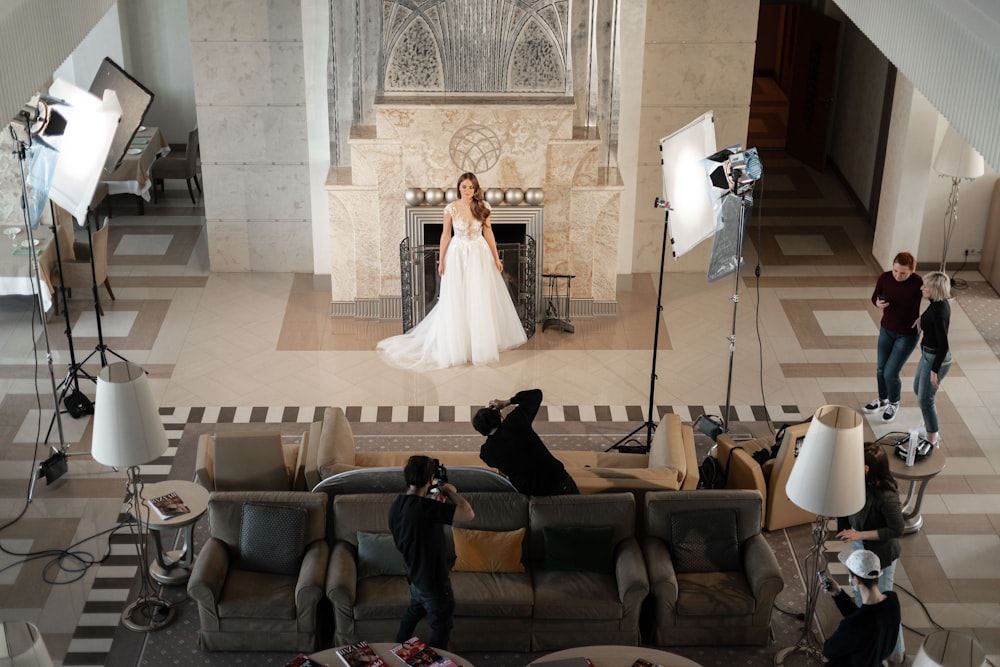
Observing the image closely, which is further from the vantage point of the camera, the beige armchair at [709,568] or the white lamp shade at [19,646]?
the beige armchair at [709,568]

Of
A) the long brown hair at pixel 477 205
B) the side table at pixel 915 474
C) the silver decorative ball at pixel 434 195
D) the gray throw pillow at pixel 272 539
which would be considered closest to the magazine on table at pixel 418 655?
the gray throw pillow at pixel 272 539

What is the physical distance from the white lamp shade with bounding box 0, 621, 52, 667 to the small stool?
7.67 metres

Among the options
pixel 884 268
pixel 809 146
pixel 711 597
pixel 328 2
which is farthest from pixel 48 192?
pixel 809 146

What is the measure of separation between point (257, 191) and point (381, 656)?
7125mm

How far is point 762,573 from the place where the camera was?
23.2 feet

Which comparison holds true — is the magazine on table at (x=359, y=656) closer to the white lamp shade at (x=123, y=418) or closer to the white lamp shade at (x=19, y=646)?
the white lamp shade at (x=123, y=418)

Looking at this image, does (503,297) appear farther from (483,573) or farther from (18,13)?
(18,13)

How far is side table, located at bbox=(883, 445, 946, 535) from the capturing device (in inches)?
312

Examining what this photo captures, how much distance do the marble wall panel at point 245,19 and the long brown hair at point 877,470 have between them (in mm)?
7540

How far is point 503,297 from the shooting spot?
10883 millimetres

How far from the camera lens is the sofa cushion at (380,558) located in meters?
7.19

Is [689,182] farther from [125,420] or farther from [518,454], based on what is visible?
[125,420]

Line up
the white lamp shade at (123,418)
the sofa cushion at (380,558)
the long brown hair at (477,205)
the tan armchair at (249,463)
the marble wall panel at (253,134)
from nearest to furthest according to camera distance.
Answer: the white lamp shade at (123,418)
the sofa cushion at (380,558)
the tan armchair at (249,463)
the long brown hair at (477,205)
the marble wall panel at (253,134)

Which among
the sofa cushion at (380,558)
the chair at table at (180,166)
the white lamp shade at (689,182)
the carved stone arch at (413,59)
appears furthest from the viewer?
the chair at table at (180,166)
